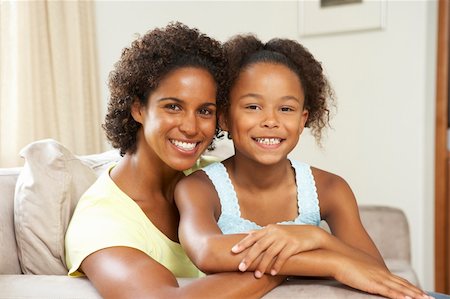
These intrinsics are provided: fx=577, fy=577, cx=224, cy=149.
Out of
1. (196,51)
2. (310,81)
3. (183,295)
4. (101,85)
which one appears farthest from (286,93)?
(101,85)

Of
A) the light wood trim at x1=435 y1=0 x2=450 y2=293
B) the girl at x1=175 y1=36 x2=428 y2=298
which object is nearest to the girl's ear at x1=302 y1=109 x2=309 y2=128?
the girl at x1=175 y1=36 x2=428 y2=298

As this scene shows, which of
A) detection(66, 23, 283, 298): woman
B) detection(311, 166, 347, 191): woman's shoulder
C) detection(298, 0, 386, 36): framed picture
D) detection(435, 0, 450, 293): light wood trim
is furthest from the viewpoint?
detection(298, 0, 386, 36): framed picture

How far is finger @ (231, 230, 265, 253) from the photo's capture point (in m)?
1.08

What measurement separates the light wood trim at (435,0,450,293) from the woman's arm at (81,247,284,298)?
1781 millimetres

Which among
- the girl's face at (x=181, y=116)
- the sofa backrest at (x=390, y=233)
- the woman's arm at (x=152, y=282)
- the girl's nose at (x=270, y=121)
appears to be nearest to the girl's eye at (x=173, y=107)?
the girl's face at (x=181, y=116)

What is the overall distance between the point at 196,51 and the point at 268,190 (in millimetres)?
393

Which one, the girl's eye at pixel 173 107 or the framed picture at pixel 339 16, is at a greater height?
the framed picture at pixel 339 16

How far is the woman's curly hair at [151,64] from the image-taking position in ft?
4.42

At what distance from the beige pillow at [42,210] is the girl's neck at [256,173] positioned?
17.0 inches

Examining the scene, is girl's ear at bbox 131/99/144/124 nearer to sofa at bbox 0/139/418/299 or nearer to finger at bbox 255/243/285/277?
sofa at bbox 0/139/418/299

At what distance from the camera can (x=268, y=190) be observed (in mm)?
1468

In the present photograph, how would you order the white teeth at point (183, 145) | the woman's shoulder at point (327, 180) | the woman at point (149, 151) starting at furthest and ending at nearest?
the woman's shoulder at point (327, 180)
the white teeth at point (183, 145)
the woman at point (149, 151)

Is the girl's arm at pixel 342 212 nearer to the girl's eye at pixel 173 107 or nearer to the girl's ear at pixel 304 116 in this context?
the girl's ear at pixel 304 116

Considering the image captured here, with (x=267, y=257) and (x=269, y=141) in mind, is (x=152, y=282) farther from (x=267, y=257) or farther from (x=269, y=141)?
(x=269, y=141)
